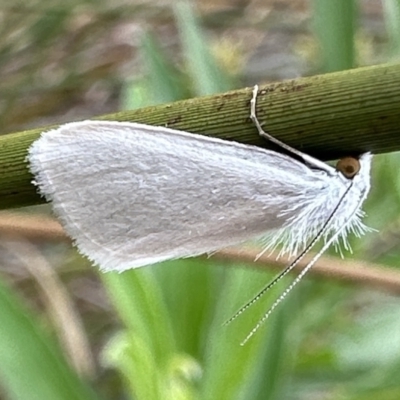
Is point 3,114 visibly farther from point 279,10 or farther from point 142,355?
point 142,355

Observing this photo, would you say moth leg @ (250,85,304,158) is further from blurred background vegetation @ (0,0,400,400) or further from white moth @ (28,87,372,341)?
blurred background vegetation @ (0,0,400,400)

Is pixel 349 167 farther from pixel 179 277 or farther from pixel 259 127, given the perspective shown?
pixel 179 277

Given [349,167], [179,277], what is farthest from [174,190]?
[179,277]

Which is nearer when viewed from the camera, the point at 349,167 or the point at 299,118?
the point at 299,118

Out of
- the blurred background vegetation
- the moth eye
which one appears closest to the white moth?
Result: the moth eye

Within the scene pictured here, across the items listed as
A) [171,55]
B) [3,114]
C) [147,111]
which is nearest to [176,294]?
[147,111]

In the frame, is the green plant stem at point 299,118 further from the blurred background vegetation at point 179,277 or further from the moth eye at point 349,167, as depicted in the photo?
the blurred background vegetation at point 179,277

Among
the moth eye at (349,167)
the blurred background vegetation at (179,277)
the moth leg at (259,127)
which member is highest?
the moth leg at (259,127)

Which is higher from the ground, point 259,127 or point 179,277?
point 259,127

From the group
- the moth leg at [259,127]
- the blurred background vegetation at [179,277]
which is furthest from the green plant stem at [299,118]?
the blurred background vegetation at [179,277]
